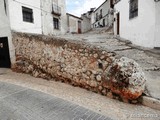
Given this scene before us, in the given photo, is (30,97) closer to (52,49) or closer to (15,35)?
(52,49)

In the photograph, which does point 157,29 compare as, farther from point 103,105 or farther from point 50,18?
point 50,18

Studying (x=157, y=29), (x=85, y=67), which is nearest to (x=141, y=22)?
(x=157, y=29)

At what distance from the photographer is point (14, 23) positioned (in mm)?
8984

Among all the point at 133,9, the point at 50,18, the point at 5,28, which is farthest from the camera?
the point at 50,18

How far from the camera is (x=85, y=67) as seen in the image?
14.6 feet

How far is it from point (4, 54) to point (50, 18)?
694cm

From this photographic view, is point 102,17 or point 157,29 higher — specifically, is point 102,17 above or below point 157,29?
above

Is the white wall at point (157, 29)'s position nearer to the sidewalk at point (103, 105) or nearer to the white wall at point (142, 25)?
the white wall at point (142, 25)

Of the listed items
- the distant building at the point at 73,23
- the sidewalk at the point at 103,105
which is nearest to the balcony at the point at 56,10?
the distant building at the point at 73,23

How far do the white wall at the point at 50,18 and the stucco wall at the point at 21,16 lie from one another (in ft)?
3.04

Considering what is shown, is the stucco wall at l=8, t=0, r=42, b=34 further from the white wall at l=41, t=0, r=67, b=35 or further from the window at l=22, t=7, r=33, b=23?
the white wall at l=41, t=0, r=67, b=35

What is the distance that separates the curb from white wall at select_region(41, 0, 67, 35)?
35.5 ft

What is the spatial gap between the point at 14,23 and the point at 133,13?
719 cm

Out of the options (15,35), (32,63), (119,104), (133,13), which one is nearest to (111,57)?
(119,104)
